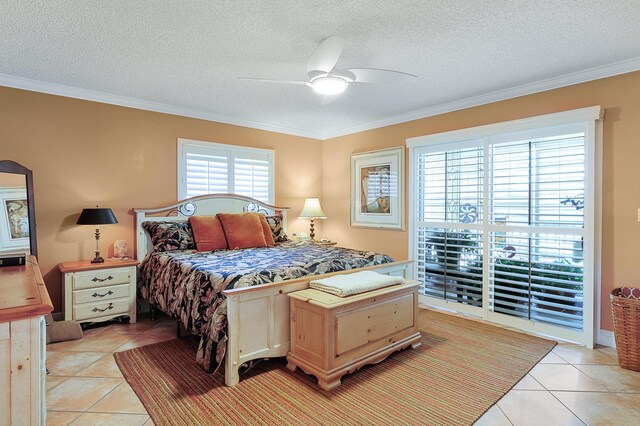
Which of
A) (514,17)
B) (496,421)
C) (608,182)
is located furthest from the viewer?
(608,182)

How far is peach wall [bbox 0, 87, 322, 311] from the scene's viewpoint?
11.4 ft

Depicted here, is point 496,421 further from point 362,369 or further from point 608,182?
point 608,182

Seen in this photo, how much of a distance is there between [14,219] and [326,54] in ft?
10.5

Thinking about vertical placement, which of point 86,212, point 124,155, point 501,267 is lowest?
point 501,267

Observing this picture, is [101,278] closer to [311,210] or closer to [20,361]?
[20,361]

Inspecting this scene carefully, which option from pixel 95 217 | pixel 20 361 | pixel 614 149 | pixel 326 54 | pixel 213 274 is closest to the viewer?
pixel 20 361

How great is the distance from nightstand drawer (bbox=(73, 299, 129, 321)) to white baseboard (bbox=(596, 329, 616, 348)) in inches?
180

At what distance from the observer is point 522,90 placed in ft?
11.7

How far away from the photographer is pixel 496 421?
2045 mm

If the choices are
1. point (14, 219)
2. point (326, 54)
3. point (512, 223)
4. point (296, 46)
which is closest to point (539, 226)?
point (512, 223)

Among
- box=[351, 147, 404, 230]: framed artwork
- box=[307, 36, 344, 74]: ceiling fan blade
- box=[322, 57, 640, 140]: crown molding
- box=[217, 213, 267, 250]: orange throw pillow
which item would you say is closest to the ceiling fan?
box=[307, 36, 344, 74]: ceiling fan blade

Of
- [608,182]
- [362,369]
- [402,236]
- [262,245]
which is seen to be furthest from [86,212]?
[608,182]

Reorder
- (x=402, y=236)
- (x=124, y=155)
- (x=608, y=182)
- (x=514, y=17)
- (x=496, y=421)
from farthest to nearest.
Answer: (x=402, y=236) < (x=124, y=155) < (x=608, y=182) < (x=514, y=17) < (x=496, y=421)

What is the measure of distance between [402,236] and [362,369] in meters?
2.39
